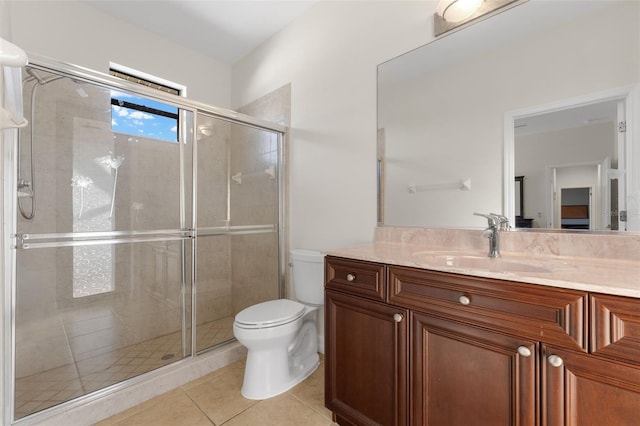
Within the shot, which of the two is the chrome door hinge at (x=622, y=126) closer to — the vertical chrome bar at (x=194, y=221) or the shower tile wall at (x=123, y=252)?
the shower tile wall at (x=123, y=252)

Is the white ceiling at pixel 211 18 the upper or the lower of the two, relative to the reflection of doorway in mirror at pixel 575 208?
upper

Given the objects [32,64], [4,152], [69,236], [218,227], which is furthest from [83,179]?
[218,227]

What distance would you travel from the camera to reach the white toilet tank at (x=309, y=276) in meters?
1.97

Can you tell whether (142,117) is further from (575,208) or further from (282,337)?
(575,208)

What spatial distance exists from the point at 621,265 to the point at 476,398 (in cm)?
72

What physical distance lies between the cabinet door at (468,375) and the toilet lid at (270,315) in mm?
809

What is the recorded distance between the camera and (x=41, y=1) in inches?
76.3

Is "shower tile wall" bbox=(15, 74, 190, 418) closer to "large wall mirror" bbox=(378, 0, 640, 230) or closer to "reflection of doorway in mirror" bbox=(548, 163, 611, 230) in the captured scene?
"large wall mirror" bbox=(378, 0, 640, 230)

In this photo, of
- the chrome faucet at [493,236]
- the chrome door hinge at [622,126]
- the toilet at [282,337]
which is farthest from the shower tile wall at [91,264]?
the chrome door hinge at [622,126]

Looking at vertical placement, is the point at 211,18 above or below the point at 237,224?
above

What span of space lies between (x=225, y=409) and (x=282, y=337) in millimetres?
481

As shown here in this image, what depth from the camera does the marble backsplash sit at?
1.10 m

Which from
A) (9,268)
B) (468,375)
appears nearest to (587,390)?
(468,375)

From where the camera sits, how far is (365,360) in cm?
125
